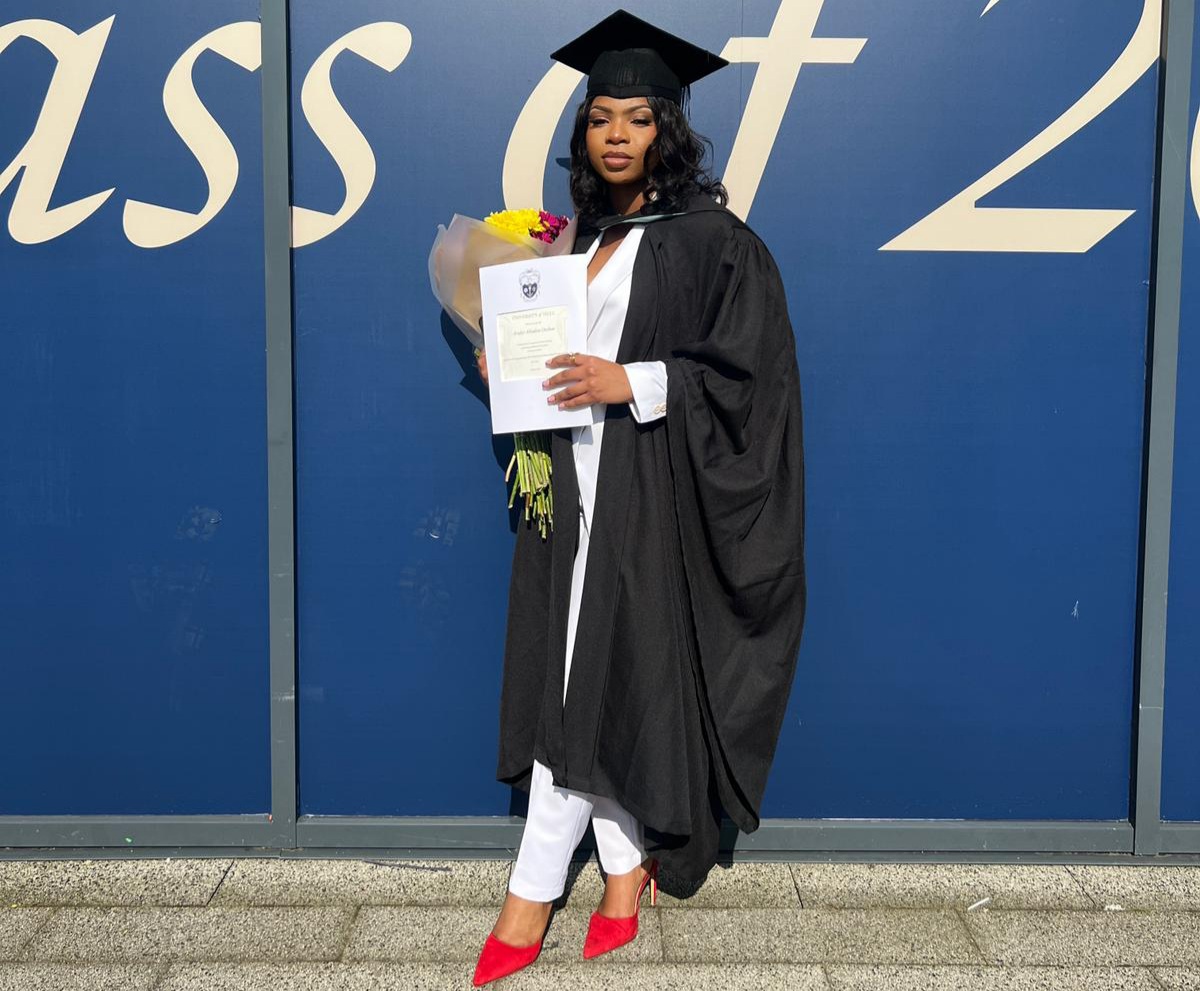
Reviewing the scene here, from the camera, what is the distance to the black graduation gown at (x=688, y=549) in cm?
245

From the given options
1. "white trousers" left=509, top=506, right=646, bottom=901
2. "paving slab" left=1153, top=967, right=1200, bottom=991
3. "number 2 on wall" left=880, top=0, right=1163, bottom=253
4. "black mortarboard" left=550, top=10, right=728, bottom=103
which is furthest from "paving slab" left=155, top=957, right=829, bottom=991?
"black mortarboard" left=550, top=10, right=728, bottom=103

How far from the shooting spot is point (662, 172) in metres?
2.51

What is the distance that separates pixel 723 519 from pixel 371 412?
974 millimetres

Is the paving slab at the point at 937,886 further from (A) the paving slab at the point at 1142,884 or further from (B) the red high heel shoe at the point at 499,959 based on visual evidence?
(B) the red high heel shoe at the point at 499,959

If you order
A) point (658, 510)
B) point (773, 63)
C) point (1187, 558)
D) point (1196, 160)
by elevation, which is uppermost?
point (773, 63)

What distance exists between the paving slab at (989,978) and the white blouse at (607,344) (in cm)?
112

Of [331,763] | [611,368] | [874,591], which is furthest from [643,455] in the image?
[331,763]

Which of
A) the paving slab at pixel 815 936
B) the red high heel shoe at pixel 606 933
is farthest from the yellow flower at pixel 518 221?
the paving slab at pixel 815 936

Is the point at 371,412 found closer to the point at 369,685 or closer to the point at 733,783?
the point at 369,685

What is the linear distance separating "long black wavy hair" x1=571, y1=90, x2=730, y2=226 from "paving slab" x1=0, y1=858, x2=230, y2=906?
1.88 meters

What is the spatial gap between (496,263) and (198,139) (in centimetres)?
89

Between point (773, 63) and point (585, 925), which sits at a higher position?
point (773, 63)

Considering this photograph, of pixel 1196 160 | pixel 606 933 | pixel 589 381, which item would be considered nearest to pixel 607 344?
pixel 589 381

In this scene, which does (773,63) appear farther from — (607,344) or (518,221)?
(607,344)
